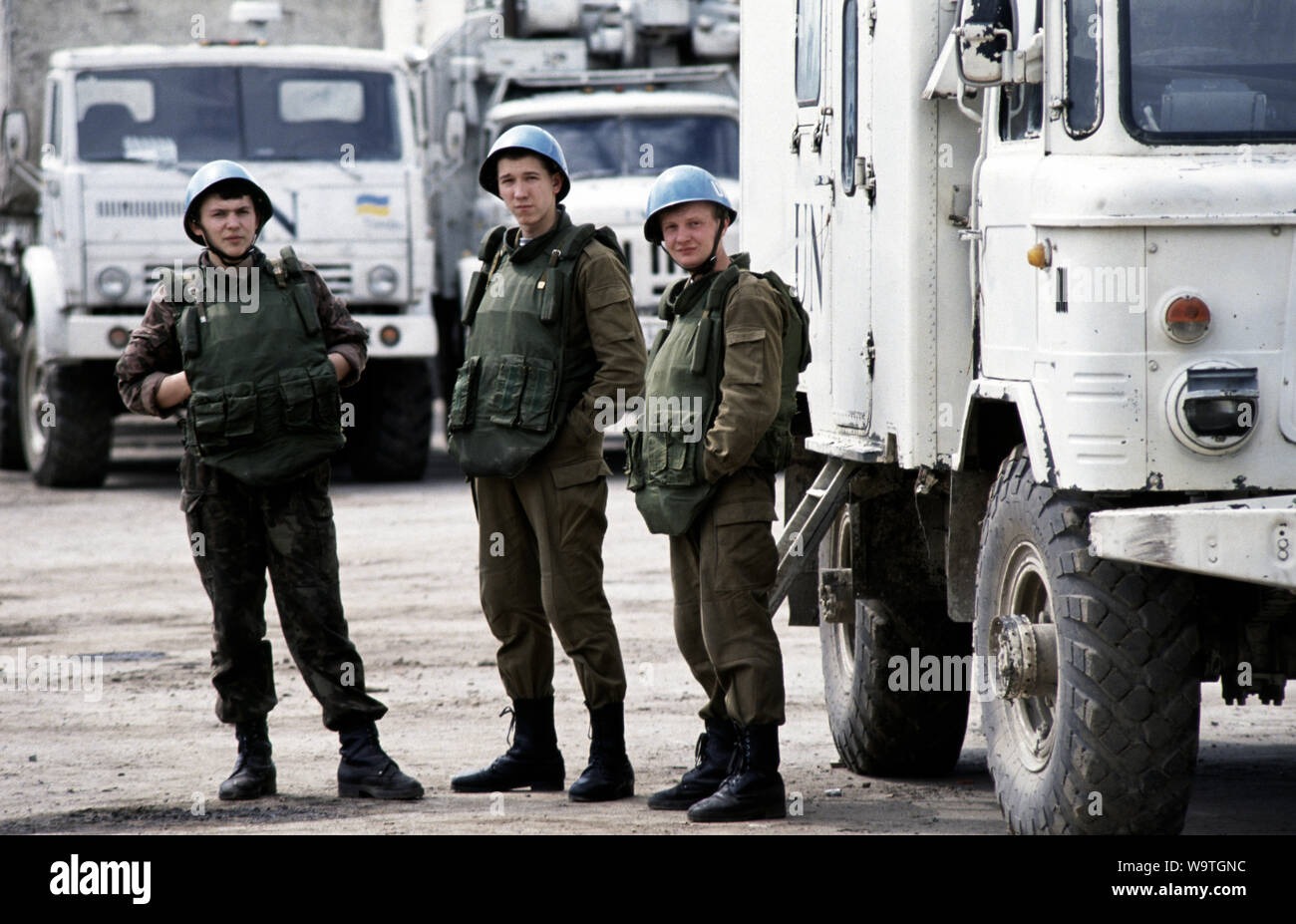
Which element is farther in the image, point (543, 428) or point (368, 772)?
point (368, 772)

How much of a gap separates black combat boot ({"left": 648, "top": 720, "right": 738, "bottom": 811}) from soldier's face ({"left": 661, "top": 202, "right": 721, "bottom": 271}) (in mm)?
1391

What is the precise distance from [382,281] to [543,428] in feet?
32.5

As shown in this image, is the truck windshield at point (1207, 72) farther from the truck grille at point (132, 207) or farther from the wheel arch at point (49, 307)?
the wheel arch at point (49, 307)

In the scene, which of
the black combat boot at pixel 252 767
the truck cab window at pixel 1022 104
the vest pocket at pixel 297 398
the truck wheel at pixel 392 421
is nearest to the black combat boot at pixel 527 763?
the black combat boot at pixel 252 767

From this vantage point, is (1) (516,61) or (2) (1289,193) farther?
(1) (516,61)

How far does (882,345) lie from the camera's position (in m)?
6.34

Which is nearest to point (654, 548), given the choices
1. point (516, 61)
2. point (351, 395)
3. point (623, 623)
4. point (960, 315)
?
point (623, 623)

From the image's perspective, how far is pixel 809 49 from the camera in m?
7.21

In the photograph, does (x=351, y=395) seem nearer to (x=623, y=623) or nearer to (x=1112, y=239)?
(x=623, y=623)

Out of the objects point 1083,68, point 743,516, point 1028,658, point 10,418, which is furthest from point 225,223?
point 10,418

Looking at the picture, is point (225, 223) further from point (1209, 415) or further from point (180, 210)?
point (180, 210)

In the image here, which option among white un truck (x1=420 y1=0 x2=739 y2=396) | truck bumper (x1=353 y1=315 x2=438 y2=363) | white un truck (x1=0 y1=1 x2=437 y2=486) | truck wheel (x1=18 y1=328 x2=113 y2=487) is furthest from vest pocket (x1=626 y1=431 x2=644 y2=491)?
truck wheel (x1=18 y1=328 x2=113 y2=487)

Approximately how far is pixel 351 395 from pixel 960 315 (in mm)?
11786

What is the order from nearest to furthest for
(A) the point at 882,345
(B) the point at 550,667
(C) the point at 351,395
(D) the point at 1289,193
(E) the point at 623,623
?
1. (D) the point at 1289,193
2. (A) the point at 882,345
3. (B) the point at 550,667
4. (E) the point at 623,623
5. (C) the point at 351,395
